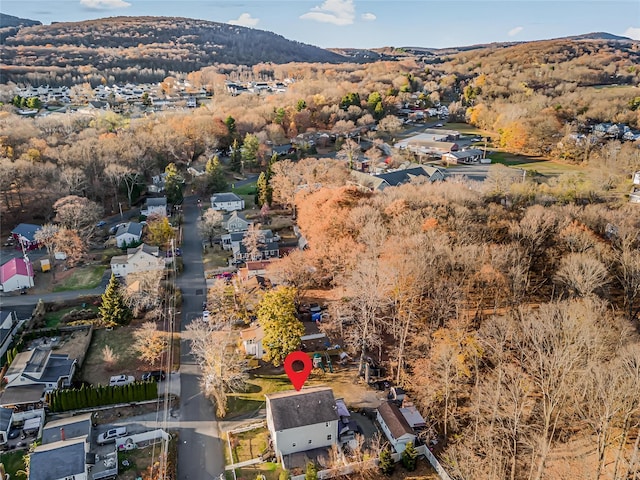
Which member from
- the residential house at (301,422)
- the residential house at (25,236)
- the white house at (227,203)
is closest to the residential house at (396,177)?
the white house at (227,203)

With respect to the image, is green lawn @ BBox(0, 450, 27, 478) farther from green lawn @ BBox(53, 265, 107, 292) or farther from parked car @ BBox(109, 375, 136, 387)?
green lawn @ BBox(53, 265, 107, 292)

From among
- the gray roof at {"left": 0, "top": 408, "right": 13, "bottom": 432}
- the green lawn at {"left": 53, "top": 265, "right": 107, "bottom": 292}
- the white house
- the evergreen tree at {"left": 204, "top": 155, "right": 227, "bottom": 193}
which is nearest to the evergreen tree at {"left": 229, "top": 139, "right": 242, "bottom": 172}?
the evergreen tree at {"left": 204, "top": 155, "right": 227, "bottom": 193}

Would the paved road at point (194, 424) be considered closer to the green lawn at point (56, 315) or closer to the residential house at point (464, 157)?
the green lawn at point (56, 315)

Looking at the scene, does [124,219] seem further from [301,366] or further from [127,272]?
[301,366]

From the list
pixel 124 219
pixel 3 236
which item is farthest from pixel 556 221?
pixel 3 236

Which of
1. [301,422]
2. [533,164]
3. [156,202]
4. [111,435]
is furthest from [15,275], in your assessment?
[533,164]

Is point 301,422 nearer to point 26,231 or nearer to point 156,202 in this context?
point 26,231
